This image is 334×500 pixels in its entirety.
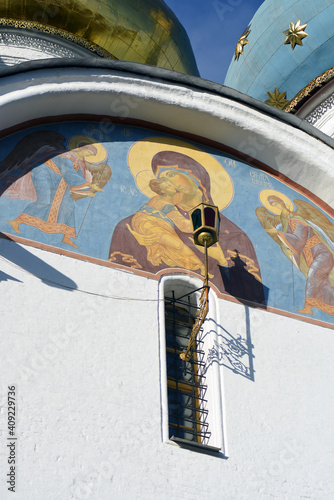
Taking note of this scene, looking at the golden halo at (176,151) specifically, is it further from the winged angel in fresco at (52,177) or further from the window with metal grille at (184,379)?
the window with metal grille at (184,379)

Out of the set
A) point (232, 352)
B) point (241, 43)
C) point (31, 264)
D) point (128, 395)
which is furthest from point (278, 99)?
point (128, 395)

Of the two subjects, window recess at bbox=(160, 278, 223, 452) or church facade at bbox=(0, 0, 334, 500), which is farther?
window recess at bbox=(160, 278, 223, 452)

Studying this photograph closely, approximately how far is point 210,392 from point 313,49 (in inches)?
233

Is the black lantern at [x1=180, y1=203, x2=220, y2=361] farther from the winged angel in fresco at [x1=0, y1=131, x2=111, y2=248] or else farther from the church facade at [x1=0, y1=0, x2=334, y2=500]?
the winged angel in fresco at [x1=0, y1=131, x2=111, y2=248]

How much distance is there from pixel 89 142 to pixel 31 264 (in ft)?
4.63

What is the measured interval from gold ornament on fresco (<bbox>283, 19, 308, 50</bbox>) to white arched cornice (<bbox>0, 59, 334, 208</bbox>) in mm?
3522

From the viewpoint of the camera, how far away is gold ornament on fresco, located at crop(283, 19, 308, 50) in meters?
10.9

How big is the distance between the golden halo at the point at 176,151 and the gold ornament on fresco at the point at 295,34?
155 inches

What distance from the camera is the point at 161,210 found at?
267 inches

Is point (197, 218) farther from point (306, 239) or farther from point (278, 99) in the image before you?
point (278, 99)

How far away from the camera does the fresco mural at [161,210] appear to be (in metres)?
6.30

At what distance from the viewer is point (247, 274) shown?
264 inches

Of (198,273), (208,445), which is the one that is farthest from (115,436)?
(198,273)

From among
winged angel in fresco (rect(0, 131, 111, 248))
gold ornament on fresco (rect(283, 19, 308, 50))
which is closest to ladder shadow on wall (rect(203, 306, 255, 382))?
winged angel in fresco (rect(0, 131, 111, 248))
